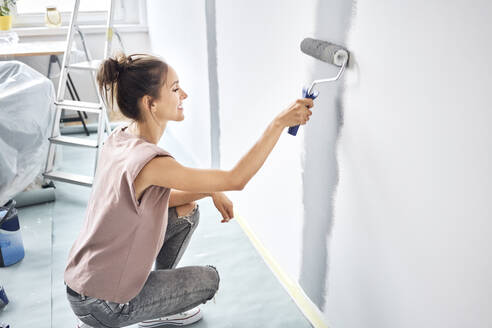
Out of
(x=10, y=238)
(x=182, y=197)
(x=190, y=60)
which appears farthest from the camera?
(x=190, y=60)

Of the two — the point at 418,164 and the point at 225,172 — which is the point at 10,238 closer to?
the point at 225,172

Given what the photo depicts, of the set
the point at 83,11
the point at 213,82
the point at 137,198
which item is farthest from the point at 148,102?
the point at 83,11

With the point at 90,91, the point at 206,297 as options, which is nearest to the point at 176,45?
the point at 90,91

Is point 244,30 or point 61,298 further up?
point 244,30

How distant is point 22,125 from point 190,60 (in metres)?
0.98

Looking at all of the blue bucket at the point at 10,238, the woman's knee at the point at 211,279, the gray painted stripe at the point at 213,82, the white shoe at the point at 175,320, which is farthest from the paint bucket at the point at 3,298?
the gray painted stripe at the point at 213,82

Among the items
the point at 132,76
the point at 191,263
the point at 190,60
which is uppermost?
the point at 132,76

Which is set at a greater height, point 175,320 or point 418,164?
point 418,164

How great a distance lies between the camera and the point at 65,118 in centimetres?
380

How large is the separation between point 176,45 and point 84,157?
95 cm

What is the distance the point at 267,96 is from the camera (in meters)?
1.74

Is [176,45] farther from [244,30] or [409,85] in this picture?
[409,85]

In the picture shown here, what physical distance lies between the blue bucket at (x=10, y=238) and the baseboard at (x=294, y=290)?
0.98m

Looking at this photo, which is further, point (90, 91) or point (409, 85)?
point (90, 91)
